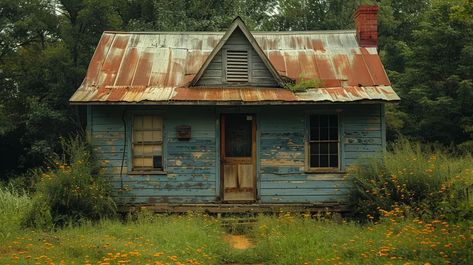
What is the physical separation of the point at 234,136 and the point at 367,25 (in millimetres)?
5457

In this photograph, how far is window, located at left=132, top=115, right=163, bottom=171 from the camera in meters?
14.1

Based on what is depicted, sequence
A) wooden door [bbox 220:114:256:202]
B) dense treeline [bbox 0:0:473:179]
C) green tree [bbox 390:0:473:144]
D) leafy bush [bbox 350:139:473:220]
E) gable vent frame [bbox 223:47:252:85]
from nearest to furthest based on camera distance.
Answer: leafy bush [bbox 350:139:473:220] → wooden door [bbox 220:114:256:202] → gable vent frame [bbox 223:47:252:85] → green tree [bbox 390:0:473:144] → dense treeline [bbox 0:0:473:179]

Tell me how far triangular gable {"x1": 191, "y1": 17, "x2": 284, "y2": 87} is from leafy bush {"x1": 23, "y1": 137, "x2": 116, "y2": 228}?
12.6ft

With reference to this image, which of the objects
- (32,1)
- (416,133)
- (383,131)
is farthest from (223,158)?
(32,1)

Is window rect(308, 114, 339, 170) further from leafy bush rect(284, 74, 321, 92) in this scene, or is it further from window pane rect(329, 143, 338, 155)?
leafy bush rect(284, 74, 321, 92)

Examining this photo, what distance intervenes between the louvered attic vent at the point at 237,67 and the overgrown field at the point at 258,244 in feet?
14.5

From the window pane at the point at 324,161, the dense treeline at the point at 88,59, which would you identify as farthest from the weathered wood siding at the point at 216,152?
the dense treeline at the point at 88,59

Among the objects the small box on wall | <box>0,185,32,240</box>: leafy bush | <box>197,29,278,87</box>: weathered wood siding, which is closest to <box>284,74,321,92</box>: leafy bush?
<box>197,29,278,87</box>: weathered wood siding

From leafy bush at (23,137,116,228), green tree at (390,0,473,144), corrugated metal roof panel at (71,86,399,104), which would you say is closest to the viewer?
leafy bush at (23,137,116,228)

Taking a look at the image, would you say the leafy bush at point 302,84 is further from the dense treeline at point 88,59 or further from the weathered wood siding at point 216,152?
the dense treeline at point 88,59

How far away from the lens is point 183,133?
45.9 ft

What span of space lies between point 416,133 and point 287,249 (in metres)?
17.8

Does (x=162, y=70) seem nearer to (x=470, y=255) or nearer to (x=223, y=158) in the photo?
(x=223, y=158)

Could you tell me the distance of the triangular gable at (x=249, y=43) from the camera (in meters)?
14.1
